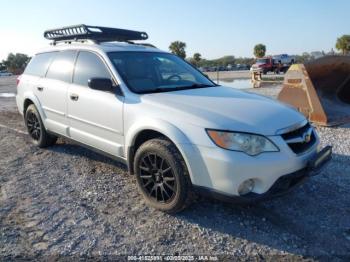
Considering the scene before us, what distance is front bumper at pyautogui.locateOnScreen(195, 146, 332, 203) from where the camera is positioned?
10.3 feet

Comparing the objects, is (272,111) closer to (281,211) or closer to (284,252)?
(281,211)

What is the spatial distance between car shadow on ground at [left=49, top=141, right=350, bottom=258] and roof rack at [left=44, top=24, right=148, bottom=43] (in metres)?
3.05

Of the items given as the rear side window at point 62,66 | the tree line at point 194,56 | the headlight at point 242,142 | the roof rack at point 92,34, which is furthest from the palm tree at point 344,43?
the headlight at point 242,142

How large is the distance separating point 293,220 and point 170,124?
1566 mm

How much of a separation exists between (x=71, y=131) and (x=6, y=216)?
156cm

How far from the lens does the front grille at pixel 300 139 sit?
334cm

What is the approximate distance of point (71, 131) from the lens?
4949 mm

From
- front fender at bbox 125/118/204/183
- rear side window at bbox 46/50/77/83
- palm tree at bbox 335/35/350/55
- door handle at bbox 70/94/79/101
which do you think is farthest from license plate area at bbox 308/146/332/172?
palm tree at bbox 335/35/350/55

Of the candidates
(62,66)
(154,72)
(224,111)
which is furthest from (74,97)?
(224,111)

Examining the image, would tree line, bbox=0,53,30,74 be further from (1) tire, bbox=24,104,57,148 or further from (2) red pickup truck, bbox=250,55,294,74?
(1) tire, bbox=24,104,57,148

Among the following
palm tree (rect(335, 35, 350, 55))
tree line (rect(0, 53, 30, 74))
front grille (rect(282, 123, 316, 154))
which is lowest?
tree line (rect(0, 53, 30, 74))

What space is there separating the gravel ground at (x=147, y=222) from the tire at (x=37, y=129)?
107 centimetres

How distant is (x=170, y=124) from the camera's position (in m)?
3.43

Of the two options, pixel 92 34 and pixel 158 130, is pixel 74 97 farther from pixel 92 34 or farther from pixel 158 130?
pixel 158 130
